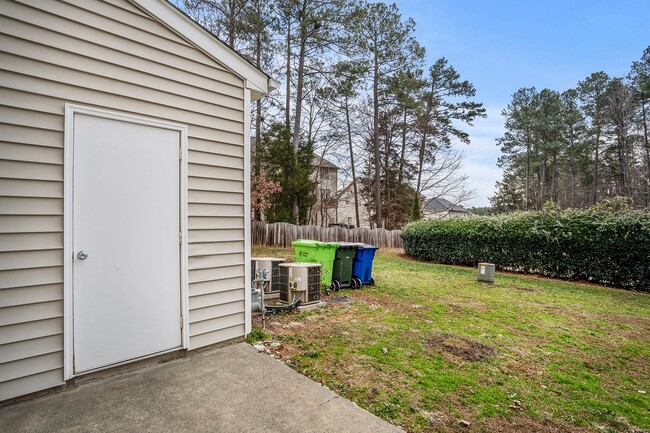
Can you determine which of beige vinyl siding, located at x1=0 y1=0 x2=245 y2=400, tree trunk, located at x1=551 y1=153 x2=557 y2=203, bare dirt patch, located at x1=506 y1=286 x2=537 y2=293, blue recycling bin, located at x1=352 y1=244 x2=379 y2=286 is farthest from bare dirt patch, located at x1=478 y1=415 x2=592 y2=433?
tree trunk, located at x1=551 y1=153 x2=557 y2=203

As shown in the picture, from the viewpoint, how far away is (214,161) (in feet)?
10.6

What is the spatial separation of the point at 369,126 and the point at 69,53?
1992 cm

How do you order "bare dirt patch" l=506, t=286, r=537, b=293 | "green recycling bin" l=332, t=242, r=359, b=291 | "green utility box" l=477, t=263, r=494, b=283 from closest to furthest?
"green recycling bin" l=332, t=242, r=359, b=291, "bare dirt patch" l=506, t=286, r=537, b=293, "green utility box" l=477, t=263, r=494, b=283

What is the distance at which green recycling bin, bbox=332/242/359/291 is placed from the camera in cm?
628

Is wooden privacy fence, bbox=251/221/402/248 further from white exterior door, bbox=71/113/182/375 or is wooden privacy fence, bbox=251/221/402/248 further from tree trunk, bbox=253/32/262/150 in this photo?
white exterior door, bbox=71/113/182/375

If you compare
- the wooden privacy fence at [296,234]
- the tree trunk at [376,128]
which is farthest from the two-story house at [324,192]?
the wooden privacy fence at [296,234]

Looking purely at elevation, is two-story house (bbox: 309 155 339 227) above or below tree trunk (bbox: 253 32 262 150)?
below

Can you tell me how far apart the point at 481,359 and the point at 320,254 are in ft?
10.9

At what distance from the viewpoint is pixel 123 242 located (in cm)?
261

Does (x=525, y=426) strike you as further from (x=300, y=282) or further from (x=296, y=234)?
(x=296, y=234)

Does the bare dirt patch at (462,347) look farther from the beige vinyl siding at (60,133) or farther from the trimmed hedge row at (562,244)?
the trimmed hedge row at (562,244)

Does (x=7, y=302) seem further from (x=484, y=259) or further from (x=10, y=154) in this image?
(x=484, y=259)

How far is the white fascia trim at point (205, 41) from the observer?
2.85m

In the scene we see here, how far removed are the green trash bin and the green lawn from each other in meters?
0.50
